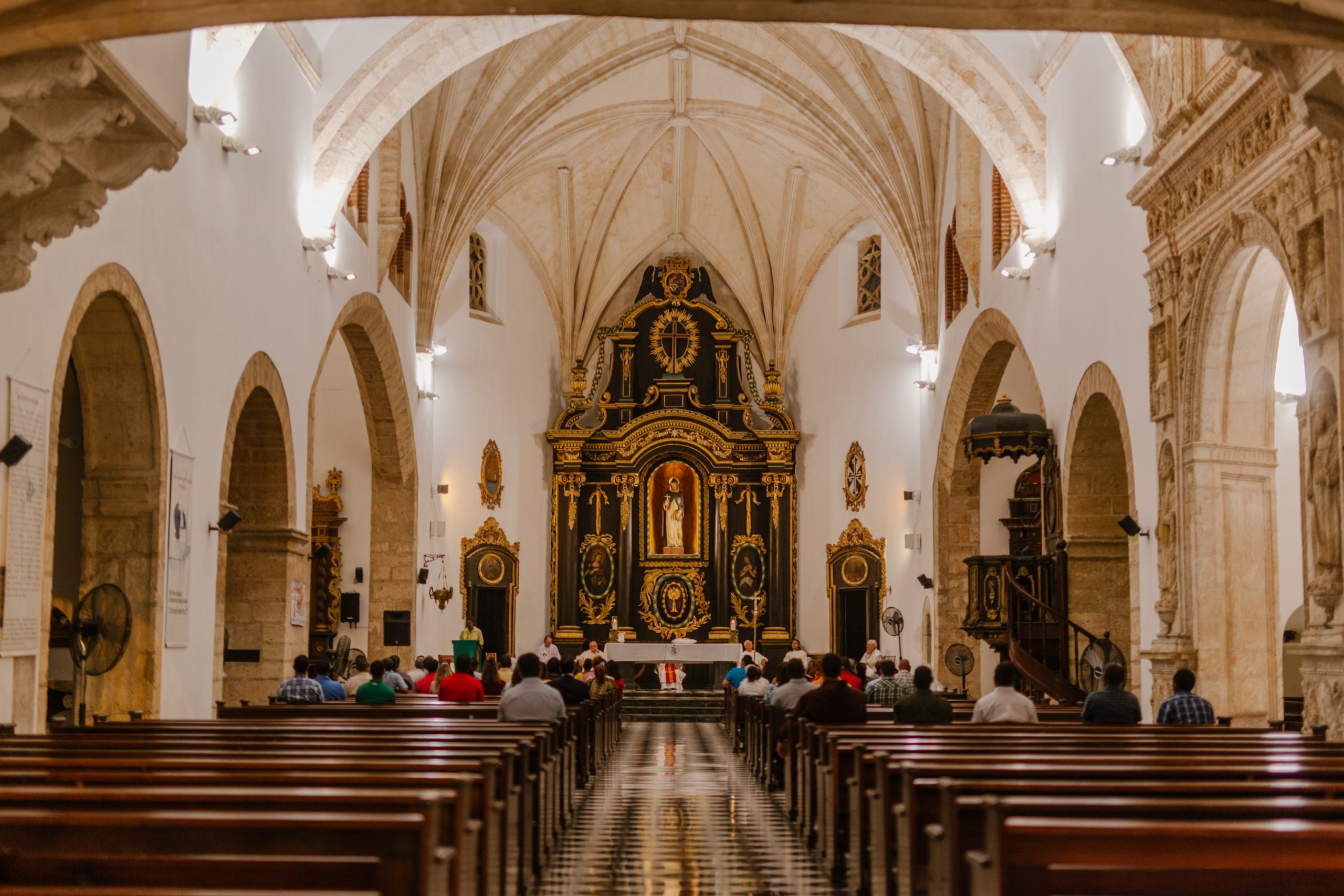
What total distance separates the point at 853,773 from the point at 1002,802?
359 centimetres

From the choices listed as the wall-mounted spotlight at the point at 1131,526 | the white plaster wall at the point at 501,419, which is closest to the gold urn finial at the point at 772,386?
the white plaster wall at the point at 501,419

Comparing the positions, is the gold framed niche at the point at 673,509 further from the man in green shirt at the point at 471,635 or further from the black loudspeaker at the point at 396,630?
the black loudspeaker at the point at 396,630

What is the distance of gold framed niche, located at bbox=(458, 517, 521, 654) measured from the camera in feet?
82.7

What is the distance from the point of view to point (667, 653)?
2416cm

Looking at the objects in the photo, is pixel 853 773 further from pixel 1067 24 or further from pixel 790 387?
pixel 790 387

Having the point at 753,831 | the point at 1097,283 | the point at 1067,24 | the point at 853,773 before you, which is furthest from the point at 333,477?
the point at 1067,24

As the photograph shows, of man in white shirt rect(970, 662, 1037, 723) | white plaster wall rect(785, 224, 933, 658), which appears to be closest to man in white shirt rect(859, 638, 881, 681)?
white plaster wall rect(785, 224, 933, 658)

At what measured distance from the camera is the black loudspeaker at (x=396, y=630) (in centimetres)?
2027

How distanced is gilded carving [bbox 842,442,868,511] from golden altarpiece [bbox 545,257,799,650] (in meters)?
1.17

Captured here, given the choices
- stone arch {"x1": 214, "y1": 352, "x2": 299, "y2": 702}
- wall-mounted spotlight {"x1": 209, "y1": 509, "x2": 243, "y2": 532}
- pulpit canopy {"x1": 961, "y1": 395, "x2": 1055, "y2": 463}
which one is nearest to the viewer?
wall-mounted spotlight {"x1": 209, "y1": 509, "x2": 243, "y2": 532}

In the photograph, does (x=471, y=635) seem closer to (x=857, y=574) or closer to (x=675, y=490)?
(x=675, y=490)

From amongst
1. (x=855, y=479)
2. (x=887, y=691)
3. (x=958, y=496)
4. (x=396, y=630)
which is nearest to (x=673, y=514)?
(x=855, y=479)

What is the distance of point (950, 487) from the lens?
2072 centimetres

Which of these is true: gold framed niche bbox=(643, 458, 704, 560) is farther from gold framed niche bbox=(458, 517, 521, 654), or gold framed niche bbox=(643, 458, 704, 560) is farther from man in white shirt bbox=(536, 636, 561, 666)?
gold framed niche bbox=(458, 517, 521, 654)
